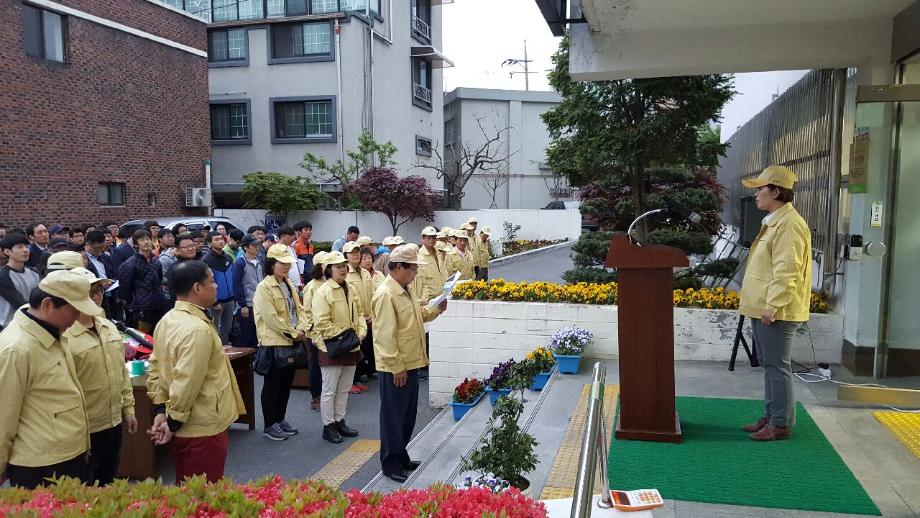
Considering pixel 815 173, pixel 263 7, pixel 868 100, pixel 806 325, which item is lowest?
pixel 806 325

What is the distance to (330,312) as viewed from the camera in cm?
646

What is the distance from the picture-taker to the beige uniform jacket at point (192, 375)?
3.81m

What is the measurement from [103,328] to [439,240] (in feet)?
26.3

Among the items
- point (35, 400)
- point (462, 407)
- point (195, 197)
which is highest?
point (195, 197)

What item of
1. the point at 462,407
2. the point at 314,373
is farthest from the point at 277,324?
the point at 462,407

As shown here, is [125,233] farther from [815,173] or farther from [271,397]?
[815,173]

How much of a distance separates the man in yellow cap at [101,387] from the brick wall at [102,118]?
13495mm

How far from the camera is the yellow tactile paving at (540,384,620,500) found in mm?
4188

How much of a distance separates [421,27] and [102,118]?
588 inches

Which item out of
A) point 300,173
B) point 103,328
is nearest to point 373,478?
point 103,328

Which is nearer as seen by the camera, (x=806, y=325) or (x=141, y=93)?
(x=806, y=325)

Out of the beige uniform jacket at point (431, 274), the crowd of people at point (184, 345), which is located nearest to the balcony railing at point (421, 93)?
the beige uniform jacket at point (431, 274)

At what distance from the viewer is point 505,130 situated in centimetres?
3703

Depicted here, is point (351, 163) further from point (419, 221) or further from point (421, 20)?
point (421, 20)
